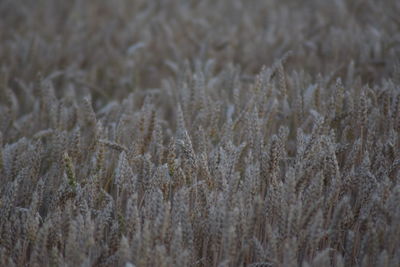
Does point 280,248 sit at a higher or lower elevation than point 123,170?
lower

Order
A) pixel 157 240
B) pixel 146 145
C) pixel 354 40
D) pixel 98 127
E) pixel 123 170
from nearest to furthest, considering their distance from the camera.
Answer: pixel 157 240, pixel 123 170, pixel 98 127, pixel 146 145, pixel 354 40

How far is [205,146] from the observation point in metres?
1.99

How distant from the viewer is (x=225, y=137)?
2.09 m

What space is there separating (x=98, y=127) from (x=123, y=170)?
292mm

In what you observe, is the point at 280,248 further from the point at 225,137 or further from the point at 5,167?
the point at 5,167

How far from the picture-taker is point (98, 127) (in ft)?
6.57

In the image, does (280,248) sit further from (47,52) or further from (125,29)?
(125,29)

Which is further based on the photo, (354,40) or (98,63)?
(98,63)

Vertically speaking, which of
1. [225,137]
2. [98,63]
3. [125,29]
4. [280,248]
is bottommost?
[280,248]

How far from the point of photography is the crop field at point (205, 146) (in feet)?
5.18

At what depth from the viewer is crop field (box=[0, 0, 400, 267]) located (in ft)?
5.18

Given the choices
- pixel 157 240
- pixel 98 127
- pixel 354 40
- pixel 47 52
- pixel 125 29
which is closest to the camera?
pixel 157 240

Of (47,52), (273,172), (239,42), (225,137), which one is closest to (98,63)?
(47,52)

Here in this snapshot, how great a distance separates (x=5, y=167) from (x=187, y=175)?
2.64 feet
